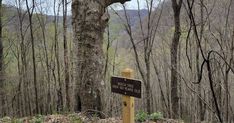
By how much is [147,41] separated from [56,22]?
750 cm

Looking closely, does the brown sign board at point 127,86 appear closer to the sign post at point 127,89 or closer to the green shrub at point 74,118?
the sign post at point 127,89

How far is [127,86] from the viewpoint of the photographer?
3791 millimetres

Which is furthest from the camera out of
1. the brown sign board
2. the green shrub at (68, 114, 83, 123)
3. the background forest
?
the background forest

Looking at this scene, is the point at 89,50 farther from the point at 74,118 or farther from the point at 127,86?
the point at 127,86

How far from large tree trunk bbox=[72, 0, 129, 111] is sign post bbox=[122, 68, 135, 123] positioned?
2367 mm

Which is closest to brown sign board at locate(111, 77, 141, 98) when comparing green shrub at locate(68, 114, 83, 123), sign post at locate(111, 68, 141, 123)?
sign post at locate(111, 68, 141, 123)

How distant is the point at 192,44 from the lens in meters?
21.9

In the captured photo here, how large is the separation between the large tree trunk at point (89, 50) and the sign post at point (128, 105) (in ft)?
7.77

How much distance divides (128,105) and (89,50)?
2.61 metres

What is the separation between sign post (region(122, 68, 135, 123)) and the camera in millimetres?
3868

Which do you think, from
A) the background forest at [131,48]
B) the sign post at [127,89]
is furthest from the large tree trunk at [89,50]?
→ the background forest at [131,48]

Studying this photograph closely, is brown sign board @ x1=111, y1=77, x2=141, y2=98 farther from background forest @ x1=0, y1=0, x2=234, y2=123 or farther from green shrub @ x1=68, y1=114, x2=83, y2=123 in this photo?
background forest @ x1=0, y1=0, x2=234, y2=123

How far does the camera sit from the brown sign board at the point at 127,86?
12.0 ft

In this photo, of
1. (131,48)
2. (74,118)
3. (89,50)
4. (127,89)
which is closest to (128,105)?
(127,89)
